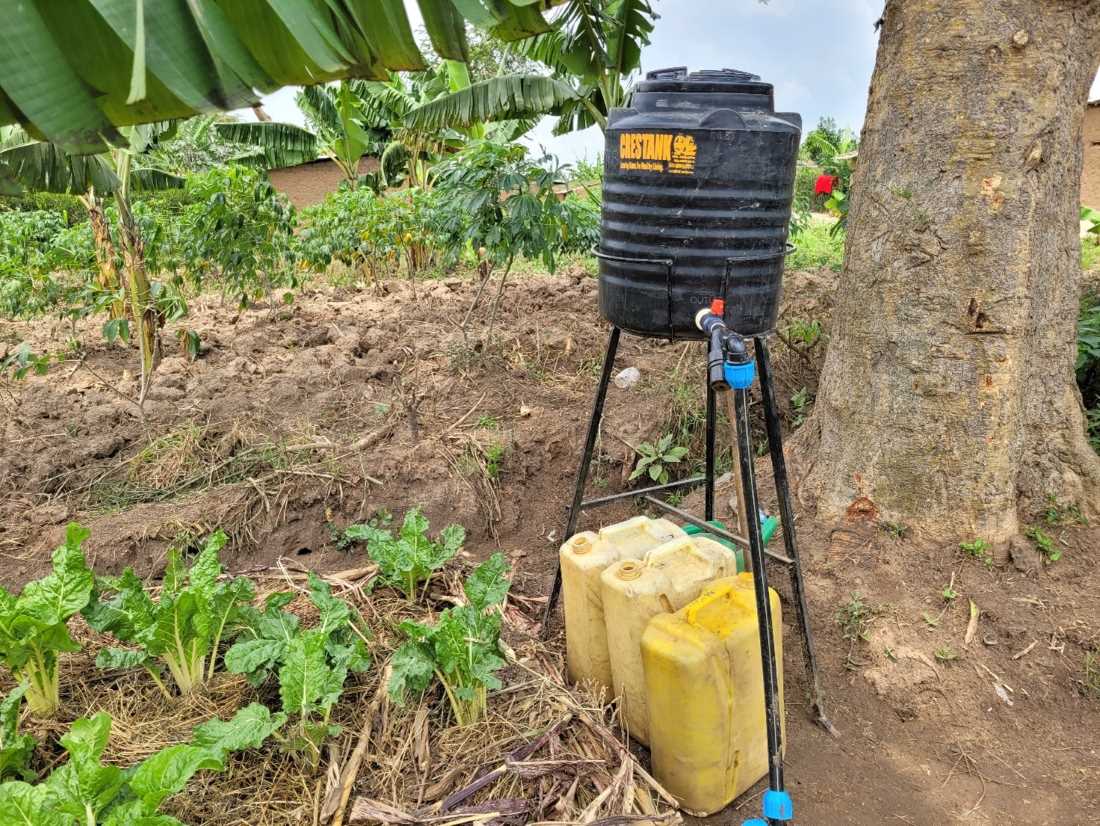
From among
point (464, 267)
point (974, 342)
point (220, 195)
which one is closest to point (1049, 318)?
point (974, 342)

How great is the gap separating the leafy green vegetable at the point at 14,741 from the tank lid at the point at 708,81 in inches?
94.3

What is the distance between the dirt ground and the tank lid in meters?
1.75

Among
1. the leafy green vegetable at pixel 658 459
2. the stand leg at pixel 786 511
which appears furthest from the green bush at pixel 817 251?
the stand leg at pixel 786 511

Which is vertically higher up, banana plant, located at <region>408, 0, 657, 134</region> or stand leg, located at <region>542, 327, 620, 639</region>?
banana plant, located at <region>408, 0, 657, 134</region>

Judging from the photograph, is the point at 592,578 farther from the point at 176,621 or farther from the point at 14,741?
the point at 14,741

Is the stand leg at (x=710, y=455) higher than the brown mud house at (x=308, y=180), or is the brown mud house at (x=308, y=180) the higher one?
the brown mud house at (x=308, y=180)

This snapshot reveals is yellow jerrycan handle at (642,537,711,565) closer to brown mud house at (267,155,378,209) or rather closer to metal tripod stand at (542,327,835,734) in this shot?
metal tripod stand at (542,327,835,734)

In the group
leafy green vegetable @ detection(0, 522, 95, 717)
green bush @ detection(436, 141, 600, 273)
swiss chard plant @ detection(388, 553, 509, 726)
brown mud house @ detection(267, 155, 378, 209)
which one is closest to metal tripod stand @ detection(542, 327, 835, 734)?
swiss chard plant @ detection(388, 553, 509, 726)

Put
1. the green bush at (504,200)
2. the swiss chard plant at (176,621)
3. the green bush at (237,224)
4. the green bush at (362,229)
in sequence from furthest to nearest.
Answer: the green bush at (362,229)
the green bush at (237,224)
the green bush at (504,200)
the swiss chard plant at (176,621)

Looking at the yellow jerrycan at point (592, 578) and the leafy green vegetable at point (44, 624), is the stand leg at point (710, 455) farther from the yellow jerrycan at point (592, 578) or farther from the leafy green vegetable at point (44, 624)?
the leafy green vegetable at point (44, 624)

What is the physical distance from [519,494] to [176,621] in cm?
225

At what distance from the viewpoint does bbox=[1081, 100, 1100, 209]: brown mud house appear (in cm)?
1184

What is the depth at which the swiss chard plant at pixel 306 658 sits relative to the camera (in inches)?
75.3

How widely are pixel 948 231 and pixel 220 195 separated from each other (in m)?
5.13
